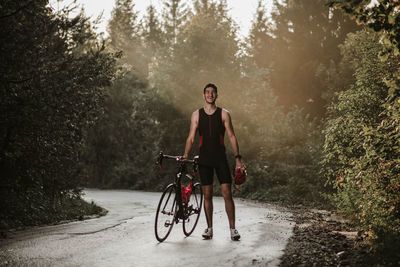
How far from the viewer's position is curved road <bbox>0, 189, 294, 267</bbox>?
21.0 ft

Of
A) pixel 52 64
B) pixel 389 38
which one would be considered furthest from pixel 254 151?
pixel 389 38

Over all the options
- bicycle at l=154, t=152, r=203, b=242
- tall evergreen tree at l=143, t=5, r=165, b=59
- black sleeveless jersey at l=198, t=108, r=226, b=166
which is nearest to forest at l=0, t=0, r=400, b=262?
black sleeveless jersey at l=198, t=108, r=226, b=166

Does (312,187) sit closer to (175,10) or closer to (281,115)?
(281,115)

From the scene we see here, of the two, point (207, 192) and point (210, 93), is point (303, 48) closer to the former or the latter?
point (210, 93)

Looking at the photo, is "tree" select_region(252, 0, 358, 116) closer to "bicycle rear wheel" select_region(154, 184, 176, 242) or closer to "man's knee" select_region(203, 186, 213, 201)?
"man's knee" select_region(203, 186, 213, 201)

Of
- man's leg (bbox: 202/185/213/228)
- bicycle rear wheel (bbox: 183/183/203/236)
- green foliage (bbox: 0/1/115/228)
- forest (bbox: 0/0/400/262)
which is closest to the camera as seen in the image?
forest (bbox: 0/0/400/262)

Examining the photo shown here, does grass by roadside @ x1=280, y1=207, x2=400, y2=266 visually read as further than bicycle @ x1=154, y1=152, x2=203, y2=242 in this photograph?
No

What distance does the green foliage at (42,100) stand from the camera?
9.84 m

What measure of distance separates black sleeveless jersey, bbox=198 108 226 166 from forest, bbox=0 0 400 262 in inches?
89.3

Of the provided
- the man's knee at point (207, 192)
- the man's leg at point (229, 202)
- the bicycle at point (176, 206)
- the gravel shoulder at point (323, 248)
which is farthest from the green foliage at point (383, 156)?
the bicycle at point (176, 206)

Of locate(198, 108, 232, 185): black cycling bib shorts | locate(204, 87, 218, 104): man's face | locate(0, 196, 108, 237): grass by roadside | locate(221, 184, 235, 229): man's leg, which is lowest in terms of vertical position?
locate(0, 196, 108, 237): grass by roadside

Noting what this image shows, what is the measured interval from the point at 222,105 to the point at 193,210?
1981cm

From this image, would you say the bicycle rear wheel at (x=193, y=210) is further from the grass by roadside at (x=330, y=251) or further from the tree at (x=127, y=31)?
the tree at (x=127, y=31)

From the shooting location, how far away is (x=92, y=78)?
1201cm
